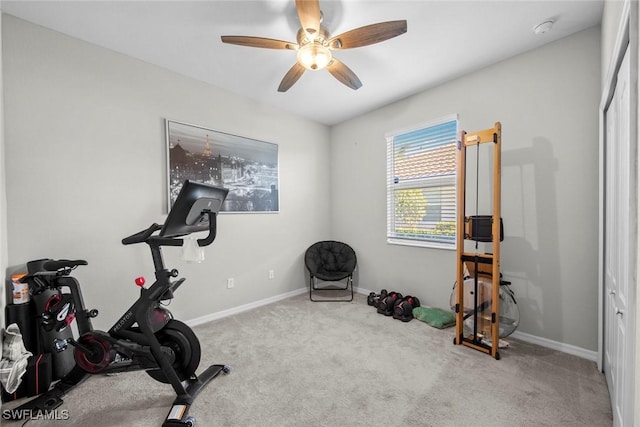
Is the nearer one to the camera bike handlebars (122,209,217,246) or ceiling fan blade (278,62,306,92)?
bike handlebars (122,209,217,246)

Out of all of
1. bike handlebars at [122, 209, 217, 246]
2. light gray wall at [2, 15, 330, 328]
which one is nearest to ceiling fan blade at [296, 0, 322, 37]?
bike handlebars at [122, 209, 217, 246]

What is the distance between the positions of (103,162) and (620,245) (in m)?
3.70

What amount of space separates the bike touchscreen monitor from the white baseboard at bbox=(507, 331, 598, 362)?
295 cm

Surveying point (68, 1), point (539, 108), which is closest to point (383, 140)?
point (539, 108)

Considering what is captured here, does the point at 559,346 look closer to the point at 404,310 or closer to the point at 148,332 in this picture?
the point at 404,310

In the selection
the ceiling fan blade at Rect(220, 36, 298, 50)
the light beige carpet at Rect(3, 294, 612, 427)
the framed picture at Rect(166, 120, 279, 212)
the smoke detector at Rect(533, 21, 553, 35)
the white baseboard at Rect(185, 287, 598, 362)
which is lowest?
the light beige carpet at Rect(3, 294, 612, 427)

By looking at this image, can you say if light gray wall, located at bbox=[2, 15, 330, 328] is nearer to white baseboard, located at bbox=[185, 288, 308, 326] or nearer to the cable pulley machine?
white baseboard, located at bbox=[185, 288, 308, 326]

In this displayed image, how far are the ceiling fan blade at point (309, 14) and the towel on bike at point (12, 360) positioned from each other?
271 centimetres

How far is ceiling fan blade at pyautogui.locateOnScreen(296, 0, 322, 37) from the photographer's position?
1.61 meters

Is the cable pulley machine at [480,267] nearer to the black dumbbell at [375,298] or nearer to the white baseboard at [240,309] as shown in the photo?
the black dumbbell at [375,298]

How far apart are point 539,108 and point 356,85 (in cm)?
165

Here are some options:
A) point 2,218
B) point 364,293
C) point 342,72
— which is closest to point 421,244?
point 364,293

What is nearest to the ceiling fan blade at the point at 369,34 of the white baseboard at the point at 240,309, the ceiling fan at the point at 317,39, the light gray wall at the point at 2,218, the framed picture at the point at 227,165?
the ceiling fan at the point at 317,39

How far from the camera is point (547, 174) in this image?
7.66ft
